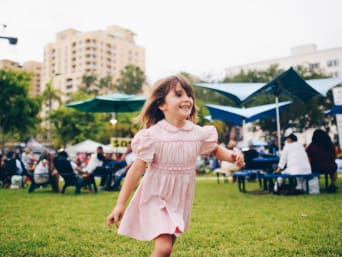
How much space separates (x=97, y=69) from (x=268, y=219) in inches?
3901

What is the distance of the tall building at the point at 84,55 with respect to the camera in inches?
3878

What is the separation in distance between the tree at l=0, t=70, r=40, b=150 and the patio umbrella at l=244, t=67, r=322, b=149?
2261 centimetres

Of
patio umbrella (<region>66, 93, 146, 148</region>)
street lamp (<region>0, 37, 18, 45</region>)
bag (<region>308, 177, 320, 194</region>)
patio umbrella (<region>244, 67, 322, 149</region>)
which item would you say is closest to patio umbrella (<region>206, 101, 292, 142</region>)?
patio umbrella (<region>244, 67, 322, 149</region>)

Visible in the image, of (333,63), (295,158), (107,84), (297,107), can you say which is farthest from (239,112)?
(333,63)

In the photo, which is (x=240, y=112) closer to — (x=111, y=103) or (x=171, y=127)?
(x=111, y=103)

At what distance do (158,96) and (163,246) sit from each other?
44.1 inches

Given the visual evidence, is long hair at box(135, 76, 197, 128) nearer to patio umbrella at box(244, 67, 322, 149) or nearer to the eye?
the eye

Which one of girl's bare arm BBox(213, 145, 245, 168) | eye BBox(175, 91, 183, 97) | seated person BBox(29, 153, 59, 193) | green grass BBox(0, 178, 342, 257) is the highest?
eye BBox(175, 91, 183, 97)

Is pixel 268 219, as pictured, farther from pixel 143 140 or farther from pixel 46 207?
pixel 46 207

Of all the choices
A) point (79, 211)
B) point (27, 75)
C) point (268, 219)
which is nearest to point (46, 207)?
point (79, 211)

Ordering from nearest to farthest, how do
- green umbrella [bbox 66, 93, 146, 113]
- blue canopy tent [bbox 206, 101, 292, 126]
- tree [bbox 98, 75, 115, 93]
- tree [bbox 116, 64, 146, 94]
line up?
1. green umbrella [bbox 66, 93, 146, 113]
2. blue canopy tent [bbox 206, 101, 292, 126]
3. tree [bbox 116, 64, 146, 94]
4. tree [bbox 98, 75, 115, 93]

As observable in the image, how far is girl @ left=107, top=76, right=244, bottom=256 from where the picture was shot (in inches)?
90.9

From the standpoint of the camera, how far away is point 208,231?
15.6ft

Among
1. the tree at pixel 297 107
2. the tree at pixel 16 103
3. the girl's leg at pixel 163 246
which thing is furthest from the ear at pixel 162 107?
the tree at pixel 297 107
